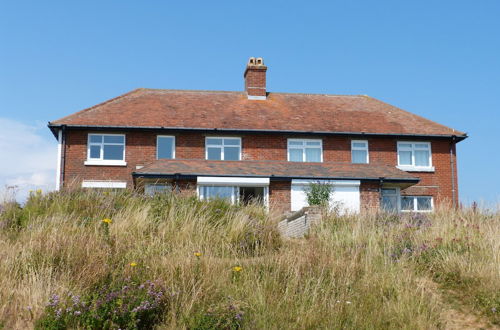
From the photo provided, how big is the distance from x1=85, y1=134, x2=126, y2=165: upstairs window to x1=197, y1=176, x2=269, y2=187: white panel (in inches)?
206

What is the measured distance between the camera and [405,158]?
2625 cm

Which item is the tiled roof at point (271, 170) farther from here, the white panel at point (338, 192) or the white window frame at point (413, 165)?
the white window frame at point (413, 165)

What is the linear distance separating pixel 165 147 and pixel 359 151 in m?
8.95

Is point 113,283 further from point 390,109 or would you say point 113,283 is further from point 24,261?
point 390,109

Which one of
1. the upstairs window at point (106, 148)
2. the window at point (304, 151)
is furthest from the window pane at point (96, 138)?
the window at point (304, 151)

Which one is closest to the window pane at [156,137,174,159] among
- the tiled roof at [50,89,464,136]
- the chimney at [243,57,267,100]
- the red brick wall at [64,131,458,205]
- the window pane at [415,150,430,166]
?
the red brick wall at [64,131,458,205]

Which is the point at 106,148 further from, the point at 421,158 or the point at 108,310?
the point at 108,310

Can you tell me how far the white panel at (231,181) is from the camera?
2073 cm

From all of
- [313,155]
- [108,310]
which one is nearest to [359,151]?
[313,155]

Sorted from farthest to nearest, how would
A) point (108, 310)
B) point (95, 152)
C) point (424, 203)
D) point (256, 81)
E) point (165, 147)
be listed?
point (256, 81) < point (424, 203) < point (165, 147) < point (95, 152) < point (108, 310)

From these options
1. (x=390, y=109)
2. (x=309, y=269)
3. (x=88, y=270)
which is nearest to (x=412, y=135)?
(x=390, y=109)

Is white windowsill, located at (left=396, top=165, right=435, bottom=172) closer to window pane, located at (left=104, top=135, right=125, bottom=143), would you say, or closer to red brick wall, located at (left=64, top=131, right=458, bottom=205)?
red brick wall, located at (left=64, top=131, right=458, bottom=205)

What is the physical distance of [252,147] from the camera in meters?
25.3

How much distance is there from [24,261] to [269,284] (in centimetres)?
318
